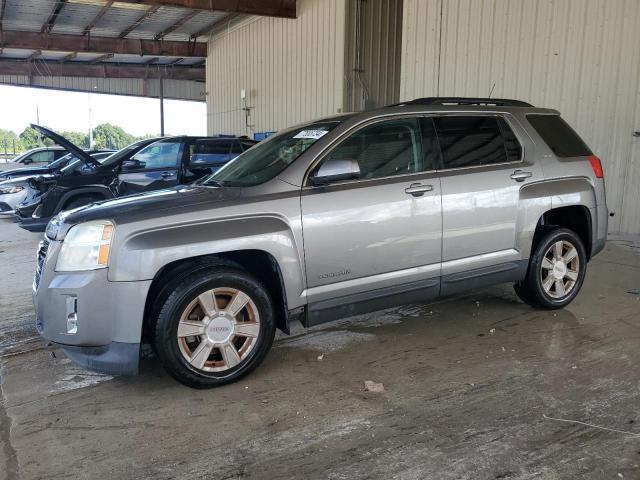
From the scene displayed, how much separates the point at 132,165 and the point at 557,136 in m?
6.77

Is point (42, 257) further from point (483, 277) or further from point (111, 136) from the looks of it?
point (111, 136)

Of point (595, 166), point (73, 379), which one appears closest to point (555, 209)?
point (595, 166)

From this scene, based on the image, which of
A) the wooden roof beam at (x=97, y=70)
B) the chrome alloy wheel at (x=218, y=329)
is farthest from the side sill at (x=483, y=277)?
the wooden roof beam at (x=97, y=70)

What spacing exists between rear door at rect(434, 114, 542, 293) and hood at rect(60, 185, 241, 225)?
172cm

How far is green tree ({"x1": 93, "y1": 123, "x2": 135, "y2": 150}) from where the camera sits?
6375cm

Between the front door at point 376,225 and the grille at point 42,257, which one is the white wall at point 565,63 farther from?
the grille at point 42,257

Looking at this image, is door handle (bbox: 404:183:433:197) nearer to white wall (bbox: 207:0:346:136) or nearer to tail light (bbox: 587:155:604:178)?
tail light (bbox: 587:155:604:178)

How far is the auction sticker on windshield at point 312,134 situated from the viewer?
4066mm

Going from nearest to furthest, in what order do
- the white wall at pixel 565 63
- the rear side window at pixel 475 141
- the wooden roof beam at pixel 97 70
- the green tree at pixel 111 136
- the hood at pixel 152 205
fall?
the hood at pixel 152 205 → the rear side window at pixel 475 141 → the white wall at pixel 565 63 → the wooden roof beam at pixel 97 70 → the green tree at pixel 111 136

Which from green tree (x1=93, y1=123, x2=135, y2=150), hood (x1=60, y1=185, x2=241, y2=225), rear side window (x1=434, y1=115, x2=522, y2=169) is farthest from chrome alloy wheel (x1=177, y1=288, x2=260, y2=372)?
green tree (x1=93, y1=123, x2=135, y2=150)

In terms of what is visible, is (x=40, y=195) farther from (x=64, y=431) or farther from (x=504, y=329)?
(x=504, y=329)

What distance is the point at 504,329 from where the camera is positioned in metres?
4.70

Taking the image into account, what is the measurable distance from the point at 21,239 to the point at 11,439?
25.5ft

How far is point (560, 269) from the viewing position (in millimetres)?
5023
